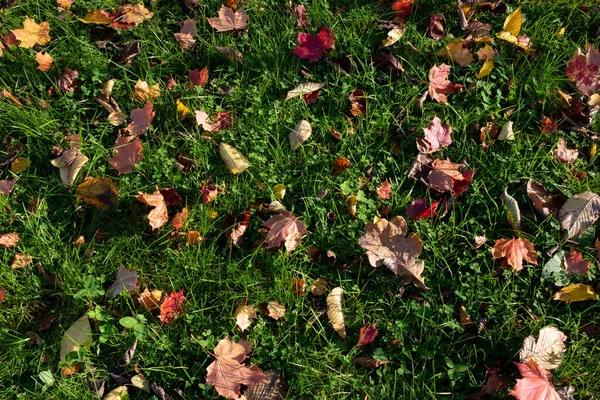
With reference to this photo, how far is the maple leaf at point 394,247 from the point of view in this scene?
218 centimetres

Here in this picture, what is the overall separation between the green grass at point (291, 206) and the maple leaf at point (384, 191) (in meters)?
0.03

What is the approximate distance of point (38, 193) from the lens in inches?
97.6

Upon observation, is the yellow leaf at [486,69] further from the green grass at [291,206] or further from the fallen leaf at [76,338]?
the fallen leaf at [76,338]

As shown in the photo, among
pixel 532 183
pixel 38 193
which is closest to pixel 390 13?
pixel 532 183

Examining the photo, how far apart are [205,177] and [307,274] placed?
687 millimetres

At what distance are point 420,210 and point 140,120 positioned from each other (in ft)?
4.71

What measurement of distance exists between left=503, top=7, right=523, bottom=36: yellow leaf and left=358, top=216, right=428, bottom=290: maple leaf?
4.25ft

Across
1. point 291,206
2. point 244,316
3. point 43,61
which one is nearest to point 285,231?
point 291,206

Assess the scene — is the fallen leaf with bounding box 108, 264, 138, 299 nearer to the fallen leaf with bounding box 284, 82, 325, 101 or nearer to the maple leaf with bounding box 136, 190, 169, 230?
the maple leaf with bounding box 136, 190, 169, 230

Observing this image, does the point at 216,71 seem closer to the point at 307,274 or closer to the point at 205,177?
the point at 205,177

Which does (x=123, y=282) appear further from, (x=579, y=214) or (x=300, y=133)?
(x=579, y=214)

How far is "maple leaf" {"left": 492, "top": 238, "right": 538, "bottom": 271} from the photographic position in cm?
217

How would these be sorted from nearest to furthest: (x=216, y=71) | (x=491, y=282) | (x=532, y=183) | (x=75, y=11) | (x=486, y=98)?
(x=491, y=282), (x=532, y=183), (x=486, y=98), (x=216, y=71), (x=75, y=11)

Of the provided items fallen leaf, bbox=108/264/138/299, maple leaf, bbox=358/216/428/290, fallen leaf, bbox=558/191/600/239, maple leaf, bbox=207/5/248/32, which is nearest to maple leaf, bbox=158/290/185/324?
fallen leaf, bbox=108/264/138/299
